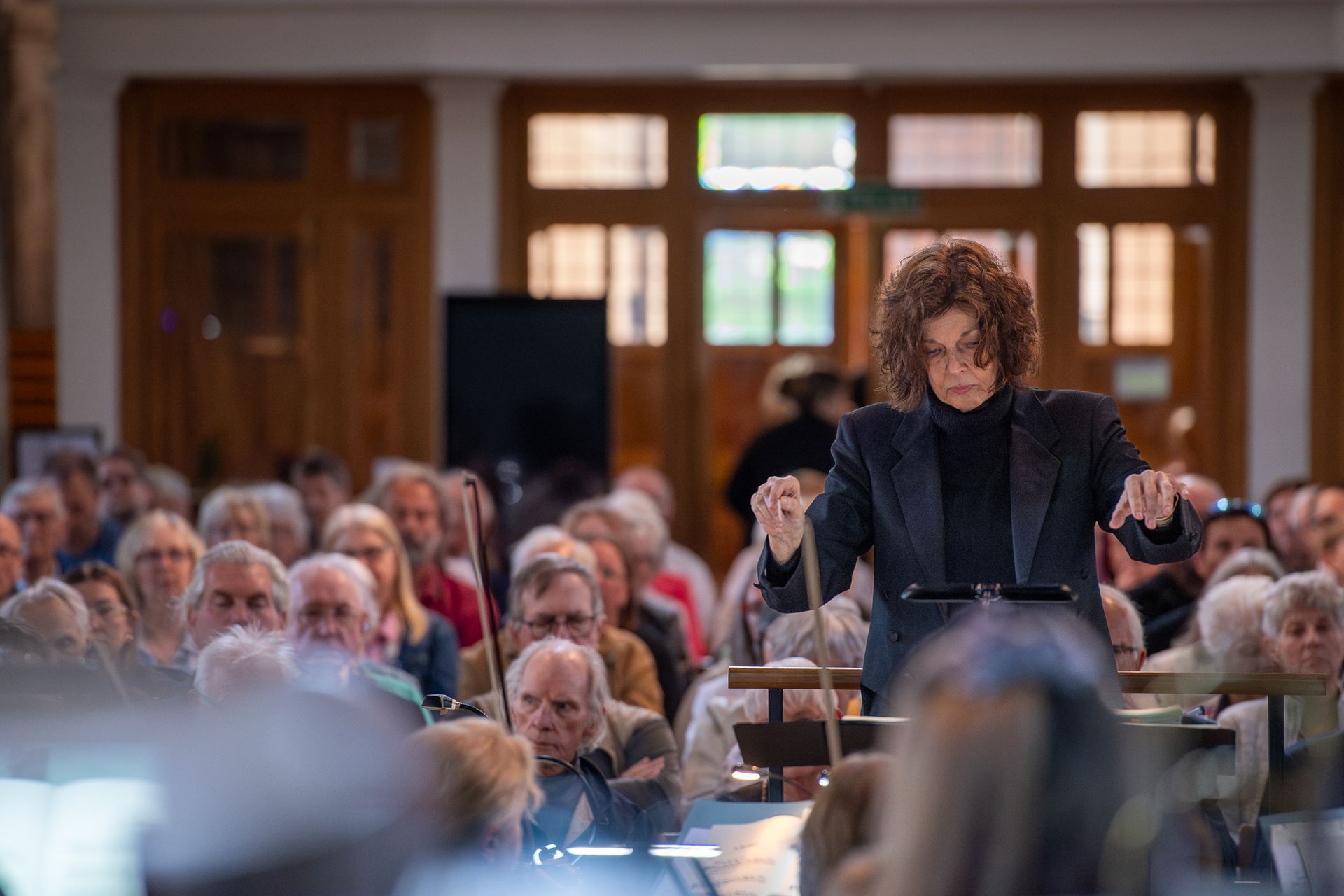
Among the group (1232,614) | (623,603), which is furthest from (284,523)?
(1232,614)

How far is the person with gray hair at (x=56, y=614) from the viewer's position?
3.86m

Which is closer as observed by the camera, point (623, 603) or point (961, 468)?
point (961, 468)

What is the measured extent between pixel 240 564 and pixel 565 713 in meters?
1.25

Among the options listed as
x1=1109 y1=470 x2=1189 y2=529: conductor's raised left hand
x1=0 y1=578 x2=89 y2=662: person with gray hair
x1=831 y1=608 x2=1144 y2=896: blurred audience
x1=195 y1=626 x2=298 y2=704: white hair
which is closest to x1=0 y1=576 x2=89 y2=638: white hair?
x1=0 y1=578 x2=89 y2=662: person with gray hair

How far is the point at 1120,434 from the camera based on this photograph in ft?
8.11

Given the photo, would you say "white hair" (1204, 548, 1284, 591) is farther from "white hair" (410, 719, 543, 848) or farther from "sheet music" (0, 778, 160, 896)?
"sheet music" (0, 778, 160, 896)

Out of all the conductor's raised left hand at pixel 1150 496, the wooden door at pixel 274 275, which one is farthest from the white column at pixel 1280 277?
the conductor's raised left hand at pixel 1150 496

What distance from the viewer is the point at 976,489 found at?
96.6 inches

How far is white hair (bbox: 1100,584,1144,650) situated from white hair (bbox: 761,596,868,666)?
558mm

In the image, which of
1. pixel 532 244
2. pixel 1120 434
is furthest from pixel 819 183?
pixel 1120 434

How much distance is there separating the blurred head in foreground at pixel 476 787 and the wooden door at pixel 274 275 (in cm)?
776

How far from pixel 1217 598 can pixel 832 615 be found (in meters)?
0.99

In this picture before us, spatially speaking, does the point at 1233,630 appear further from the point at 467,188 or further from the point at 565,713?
the point at 467,188

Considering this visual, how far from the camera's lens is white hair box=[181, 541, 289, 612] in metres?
4.29
